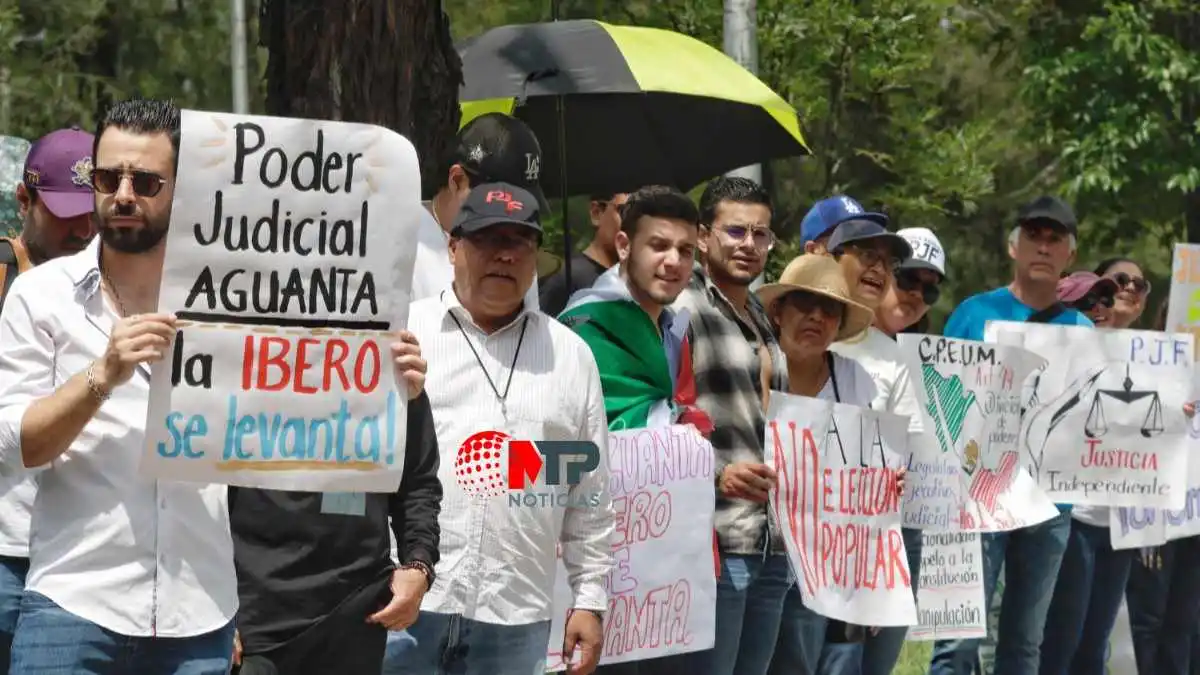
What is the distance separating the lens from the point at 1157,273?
31.7 m

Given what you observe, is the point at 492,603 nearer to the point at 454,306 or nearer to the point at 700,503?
the point at 454,306

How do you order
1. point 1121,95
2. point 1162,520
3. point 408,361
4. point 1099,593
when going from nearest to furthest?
point 408,361 → point 1099,593 → point 1162,520 → point 1121,95

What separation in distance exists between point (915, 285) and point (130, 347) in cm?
507

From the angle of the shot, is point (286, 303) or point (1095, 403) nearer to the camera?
point (286, 303)

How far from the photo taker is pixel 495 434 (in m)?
6.18

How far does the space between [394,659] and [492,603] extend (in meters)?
0.29

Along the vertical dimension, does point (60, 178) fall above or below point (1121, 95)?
below

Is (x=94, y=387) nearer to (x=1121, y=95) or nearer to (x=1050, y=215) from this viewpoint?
(x=1050, y=215)

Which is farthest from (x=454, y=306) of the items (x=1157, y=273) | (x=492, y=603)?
(x=1157, y=273)

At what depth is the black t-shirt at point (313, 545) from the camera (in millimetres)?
5648

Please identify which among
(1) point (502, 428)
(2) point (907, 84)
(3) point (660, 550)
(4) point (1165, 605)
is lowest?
(4) point (1165, 605)

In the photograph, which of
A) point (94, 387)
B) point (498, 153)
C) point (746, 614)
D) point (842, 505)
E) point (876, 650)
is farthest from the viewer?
point (876, 650)

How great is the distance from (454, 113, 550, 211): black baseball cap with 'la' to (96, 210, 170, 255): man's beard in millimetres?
1892

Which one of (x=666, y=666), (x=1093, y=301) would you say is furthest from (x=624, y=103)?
(x=666, y=666)
